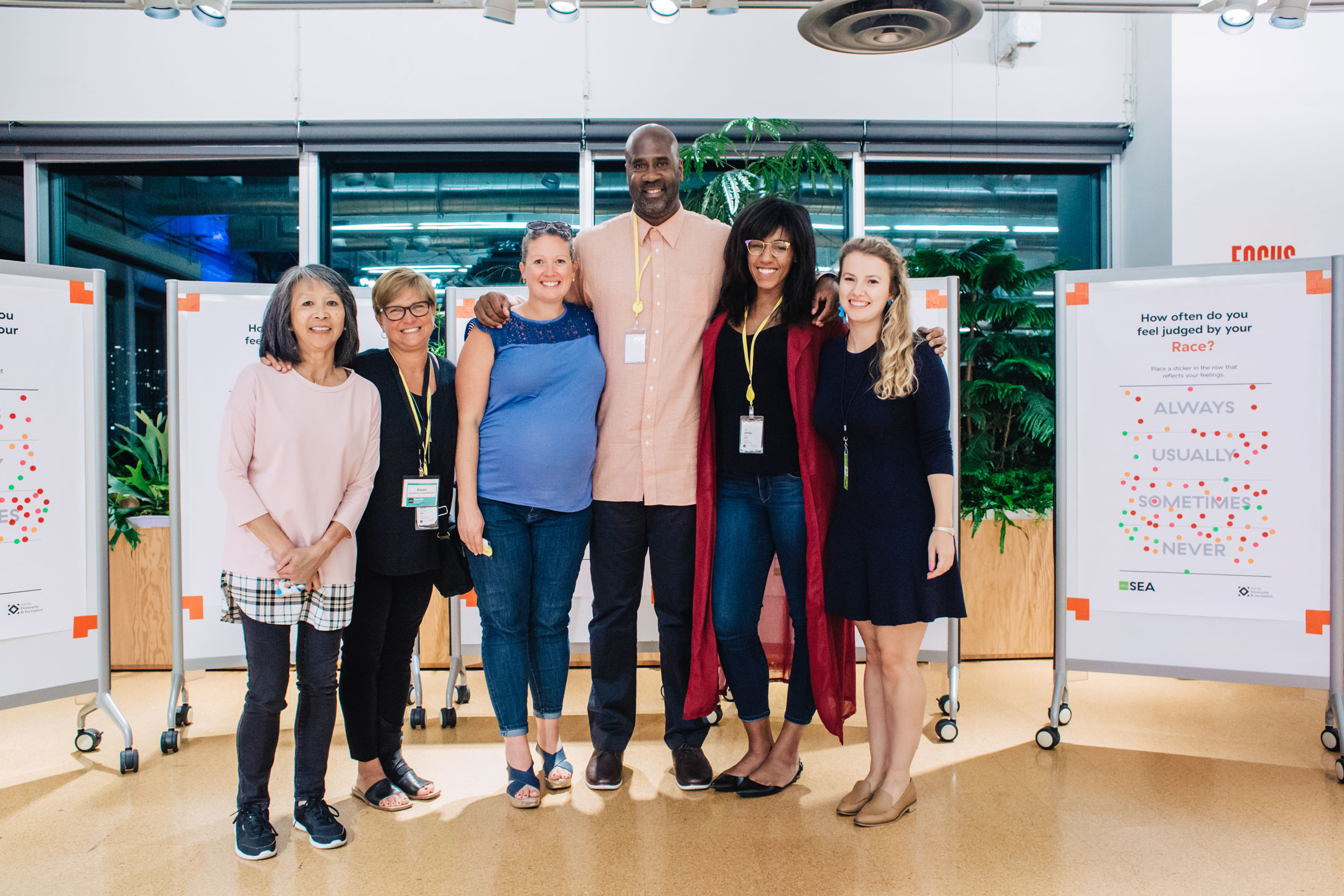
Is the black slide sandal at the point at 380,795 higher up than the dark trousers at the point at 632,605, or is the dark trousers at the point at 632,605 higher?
the dark trousers at the point at 632,605

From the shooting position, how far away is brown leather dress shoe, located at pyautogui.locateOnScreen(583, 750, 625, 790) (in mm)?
2389

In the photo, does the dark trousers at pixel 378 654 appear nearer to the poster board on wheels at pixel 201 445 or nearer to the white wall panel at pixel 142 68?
the poster board on wheels at pixel 201 445

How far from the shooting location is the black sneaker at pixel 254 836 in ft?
6.54

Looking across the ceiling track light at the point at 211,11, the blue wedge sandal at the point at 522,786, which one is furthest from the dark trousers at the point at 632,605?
the ceiling track light at the point at 211,11

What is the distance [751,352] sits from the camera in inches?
88.4

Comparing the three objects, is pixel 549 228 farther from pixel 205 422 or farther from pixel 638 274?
pixel 205 422

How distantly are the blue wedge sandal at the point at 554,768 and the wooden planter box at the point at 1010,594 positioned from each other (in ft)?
7.22

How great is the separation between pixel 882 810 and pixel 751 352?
1.27 m

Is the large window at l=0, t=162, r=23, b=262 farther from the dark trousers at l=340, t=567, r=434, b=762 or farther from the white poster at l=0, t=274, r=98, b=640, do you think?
the dark trousers at l=340, t=567, r=434, b=762

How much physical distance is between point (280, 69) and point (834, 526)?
3897mm

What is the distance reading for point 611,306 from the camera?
7.62 feet

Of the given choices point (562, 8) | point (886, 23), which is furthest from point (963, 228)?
point (562, 8)

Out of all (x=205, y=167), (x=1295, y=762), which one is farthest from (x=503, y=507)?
(x=205, y=167)

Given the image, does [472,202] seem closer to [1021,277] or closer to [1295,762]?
[1021,277]
